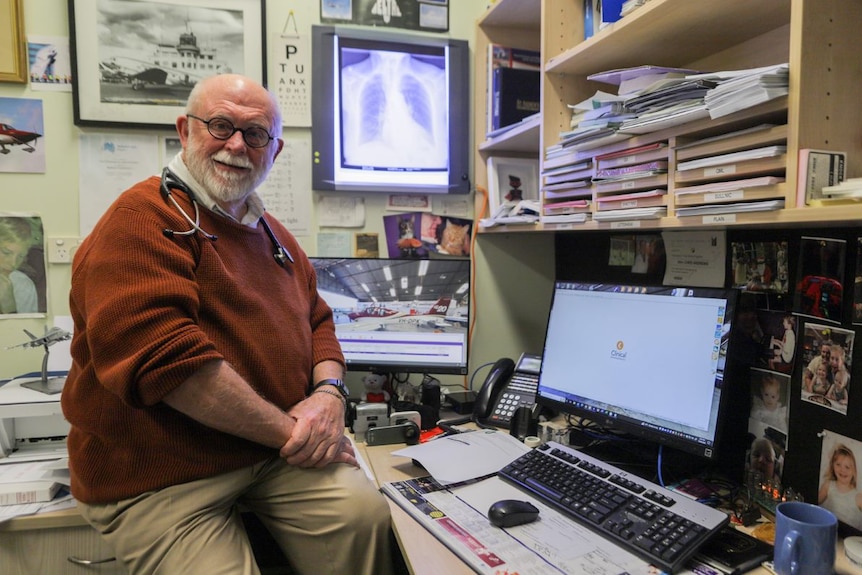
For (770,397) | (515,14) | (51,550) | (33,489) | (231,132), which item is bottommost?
(51,550)

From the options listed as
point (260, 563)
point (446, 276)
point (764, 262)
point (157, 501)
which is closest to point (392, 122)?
point (446, 276)

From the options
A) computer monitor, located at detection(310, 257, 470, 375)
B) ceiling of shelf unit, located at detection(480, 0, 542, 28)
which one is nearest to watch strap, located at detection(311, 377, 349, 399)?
computer monitor, located at detection(310, 257, 470, 375)

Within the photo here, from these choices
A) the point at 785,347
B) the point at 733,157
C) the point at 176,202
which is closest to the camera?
the point at 733,157

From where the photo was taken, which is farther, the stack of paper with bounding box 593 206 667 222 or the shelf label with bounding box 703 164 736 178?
the stack of paper with bounding box 593 206 667 222

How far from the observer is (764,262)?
4.14 feet

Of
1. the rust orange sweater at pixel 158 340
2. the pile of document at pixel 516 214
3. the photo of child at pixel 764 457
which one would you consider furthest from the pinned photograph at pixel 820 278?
the rust orange sweater at pixel 158 340

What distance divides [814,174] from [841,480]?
1.91 ft

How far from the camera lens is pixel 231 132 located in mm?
1404

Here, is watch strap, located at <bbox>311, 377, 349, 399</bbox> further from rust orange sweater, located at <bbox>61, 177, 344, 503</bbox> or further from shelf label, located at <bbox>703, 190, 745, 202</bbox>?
shelf label, located at <bbox>703, 190, 745, 202</bbox>

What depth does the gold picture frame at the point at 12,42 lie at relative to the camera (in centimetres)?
171

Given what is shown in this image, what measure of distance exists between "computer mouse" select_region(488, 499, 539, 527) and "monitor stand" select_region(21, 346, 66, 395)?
1.23m

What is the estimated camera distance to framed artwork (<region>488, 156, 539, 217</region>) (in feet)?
6.63

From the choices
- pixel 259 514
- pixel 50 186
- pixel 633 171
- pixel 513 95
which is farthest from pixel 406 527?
pixel 50 186

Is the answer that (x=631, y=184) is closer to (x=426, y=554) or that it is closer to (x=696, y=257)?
(x=696, y=257)
